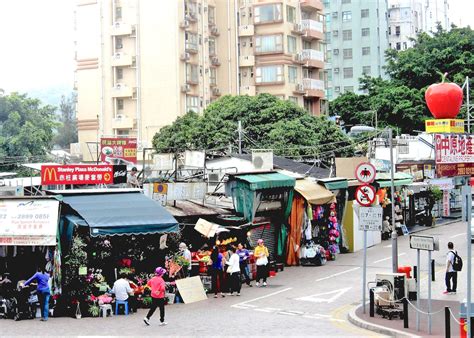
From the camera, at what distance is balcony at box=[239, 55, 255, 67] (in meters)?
71.5

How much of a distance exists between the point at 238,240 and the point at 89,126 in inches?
1693

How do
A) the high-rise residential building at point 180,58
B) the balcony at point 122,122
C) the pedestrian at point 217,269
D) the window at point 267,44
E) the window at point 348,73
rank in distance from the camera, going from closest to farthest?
1. the pedestrian at point 217,269
2. the high-rise residential building at point 180,58
3. the balcony at point 122,122
4. the window at point 267,44
5. the window at point 348,73

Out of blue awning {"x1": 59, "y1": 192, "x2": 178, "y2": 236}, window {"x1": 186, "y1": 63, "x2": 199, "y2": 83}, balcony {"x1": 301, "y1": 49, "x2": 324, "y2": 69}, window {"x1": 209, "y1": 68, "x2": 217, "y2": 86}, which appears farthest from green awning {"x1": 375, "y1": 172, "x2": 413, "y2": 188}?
balcony {"x1": 301, "y1": 49, "x2": 324, "y2": 69}

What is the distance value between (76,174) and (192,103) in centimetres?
4292

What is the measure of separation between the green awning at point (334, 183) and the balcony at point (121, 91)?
34229 mm

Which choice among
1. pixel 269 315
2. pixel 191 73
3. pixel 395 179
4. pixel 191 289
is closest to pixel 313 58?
pixel 191 73

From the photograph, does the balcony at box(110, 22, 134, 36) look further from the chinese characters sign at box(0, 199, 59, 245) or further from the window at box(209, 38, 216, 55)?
the chinese characters sign at box(0, 199, 59, 245)

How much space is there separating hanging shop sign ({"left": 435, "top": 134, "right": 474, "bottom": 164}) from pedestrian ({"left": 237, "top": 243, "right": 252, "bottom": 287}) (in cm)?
1287

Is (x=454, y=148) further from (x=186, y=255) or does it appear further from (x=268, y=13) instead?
(x=268, y=13)

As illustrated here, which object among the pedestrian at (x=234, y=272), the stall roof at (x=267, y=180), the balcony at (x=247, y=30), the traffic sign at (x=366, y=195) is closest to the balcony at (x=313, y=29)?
the balcony at (x=247, y=30)

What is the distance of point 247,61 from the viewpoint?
71.8 metres

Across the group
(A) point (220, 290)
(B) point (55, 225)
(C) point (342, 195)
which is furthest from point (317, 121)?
(B) point (55, 225)

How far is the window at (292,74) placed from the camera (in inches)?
2805

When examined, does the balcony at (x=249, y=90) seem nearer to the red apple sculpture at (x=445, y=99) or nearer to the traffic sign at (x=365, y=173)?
the red apple sculpture at (x=445, y=99)
